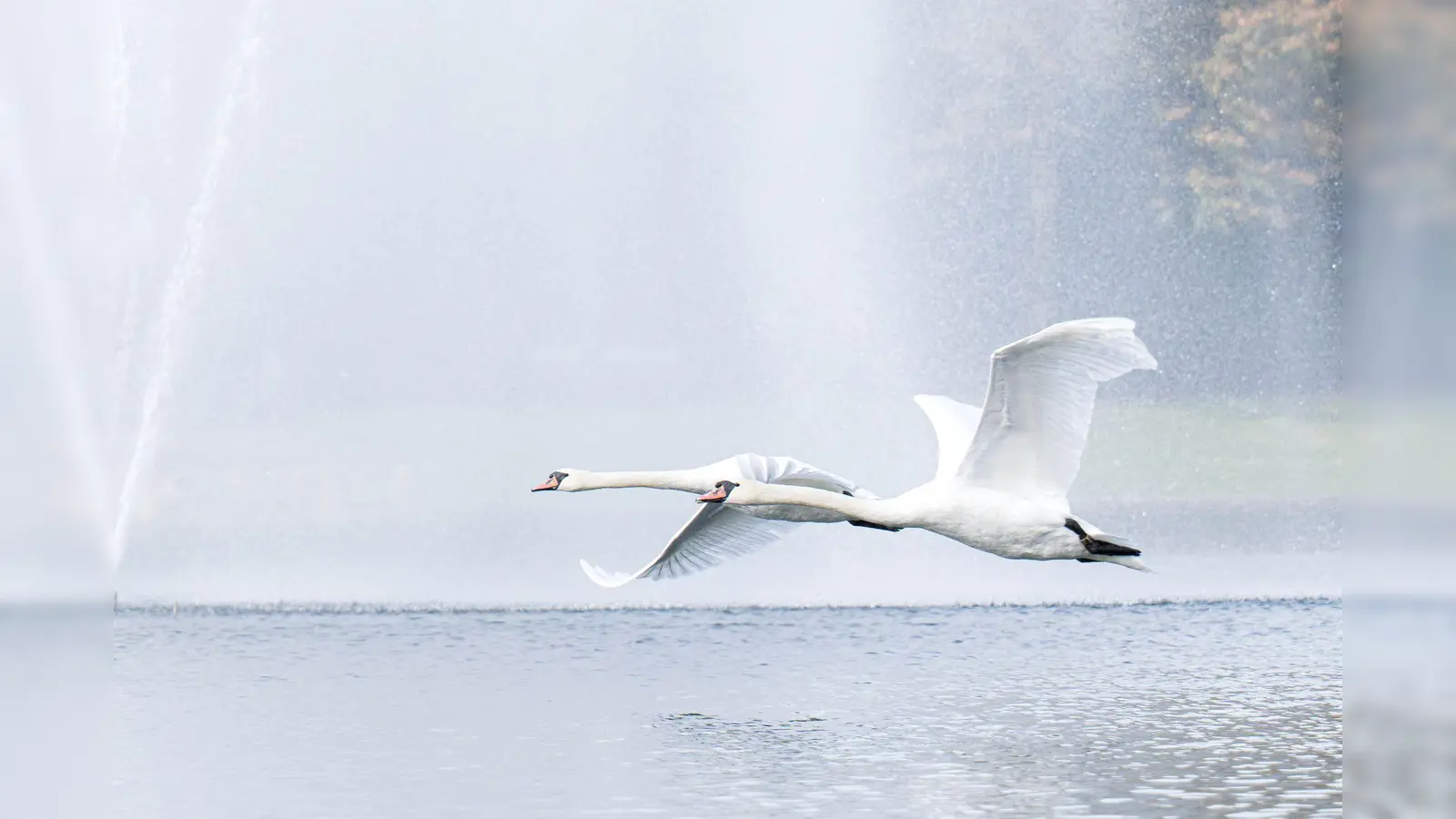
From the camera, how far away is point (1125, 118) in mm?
19578

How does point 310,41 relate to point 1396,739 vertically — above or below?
above

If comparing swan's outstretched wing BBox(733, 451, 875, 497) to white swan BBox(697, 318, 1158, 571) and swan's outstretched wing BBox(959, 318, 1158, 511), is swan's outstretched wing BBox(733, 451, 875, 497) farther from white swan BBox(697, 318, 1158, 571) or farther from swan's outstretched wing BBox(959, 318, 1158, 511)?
swan's outstretched wing BBox(959, 318, 1158, 511)

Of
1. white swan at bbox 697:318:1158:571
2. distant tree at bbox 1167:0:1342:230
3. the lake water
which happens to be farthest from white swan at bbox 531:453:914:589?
distant tree at bbox 1167:0:1342:230

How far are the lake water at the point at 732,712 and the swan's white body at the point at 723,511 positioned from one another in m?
1.08

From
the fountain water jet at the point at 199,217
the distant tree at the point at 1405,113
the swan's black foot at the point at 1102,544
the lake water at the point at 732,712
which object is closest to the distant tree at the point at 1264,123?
the lake water at the point at 732,712

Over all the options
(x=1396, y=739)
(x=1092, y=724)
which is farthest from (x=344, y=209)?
(x=1396, y=739)

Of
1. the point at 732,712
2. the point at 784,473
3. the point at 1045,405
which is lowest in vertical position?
the point at 732,712

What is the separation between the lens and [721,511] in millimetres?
9953

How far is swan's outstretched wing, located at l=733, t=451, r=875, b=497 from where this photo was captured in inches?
379

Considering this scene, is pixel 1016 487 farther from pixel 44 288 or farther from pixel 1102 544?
pixel 44 288

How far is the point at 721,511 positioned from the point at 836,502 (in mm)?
1152

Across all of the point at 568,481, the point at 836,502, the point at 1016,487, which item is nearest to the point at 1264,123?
the point at 1016,487

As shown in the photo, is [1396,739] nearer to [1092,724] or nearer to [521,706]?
[1092,724]

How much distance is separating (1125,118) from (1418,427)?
53.3 ft
